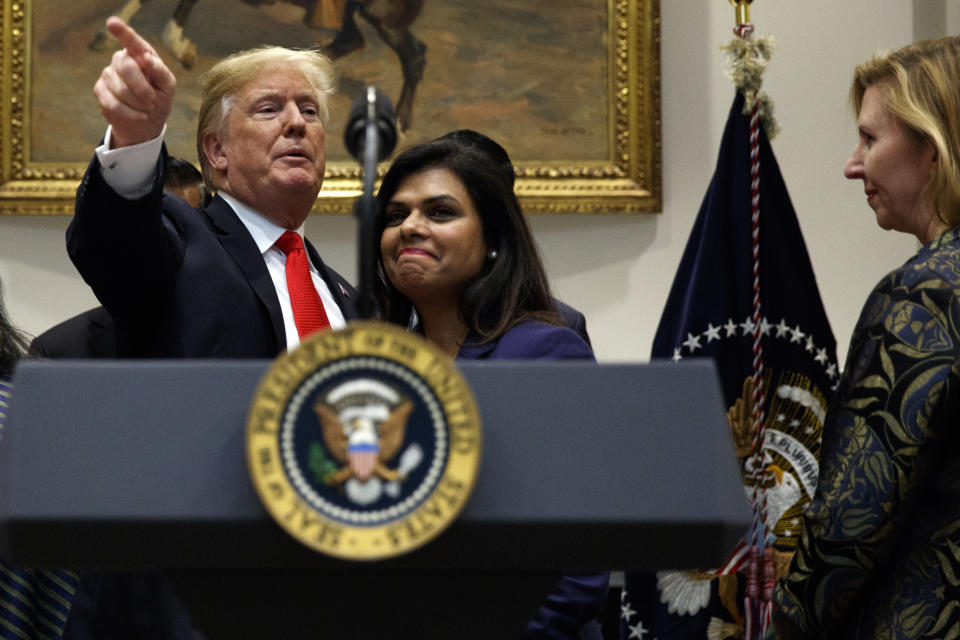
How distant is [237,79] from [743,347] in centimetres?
169

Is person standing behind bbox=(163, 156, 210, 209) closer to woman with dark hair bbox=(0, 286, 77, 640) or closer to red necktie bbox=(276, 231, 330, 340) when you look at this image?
red necktie bbox=(276, 231, 330, 340)

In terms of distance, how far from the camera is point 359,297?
41.0 inches

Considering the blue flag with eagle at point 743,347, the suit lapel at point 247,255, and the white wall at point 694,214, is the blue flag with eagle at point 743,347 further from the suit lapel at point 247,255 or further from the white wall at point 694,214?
the suit lapel at point 247,255

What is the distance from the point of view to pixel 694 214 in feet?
15.7

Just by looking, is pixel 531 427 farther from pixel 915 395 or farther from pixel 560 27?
pixel 560 27

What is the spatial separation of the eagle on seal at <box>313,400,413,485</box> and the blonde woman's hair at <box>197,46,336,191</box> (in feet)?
6.34

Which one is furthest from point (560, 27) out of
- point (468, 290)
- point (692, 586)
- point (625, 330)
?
point (468, 290)

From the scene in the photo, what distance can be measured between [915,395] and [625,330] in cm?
289

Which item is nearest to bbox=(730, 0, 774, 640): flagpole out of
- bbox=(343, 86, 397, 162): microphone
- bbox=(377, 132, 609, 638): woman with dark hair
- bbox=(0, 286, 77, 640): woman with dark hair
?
bbox=(377, 132, 609, 638): woman with dark hair

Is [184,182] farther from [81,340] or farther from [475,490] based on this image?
[475,490]

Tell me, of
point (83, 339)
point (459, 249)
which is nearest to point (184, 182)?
point (83, 339)

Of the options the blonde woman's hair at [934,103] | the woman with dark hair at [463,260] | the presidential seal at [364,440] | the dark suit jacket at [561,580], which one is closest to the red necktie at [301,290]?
the woman with dark hair at [463,260]

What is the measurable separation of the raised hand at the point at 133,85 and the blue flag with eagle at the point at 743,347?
→ 2.13 metres

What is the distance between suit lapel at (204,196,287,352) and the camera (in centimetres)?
236
